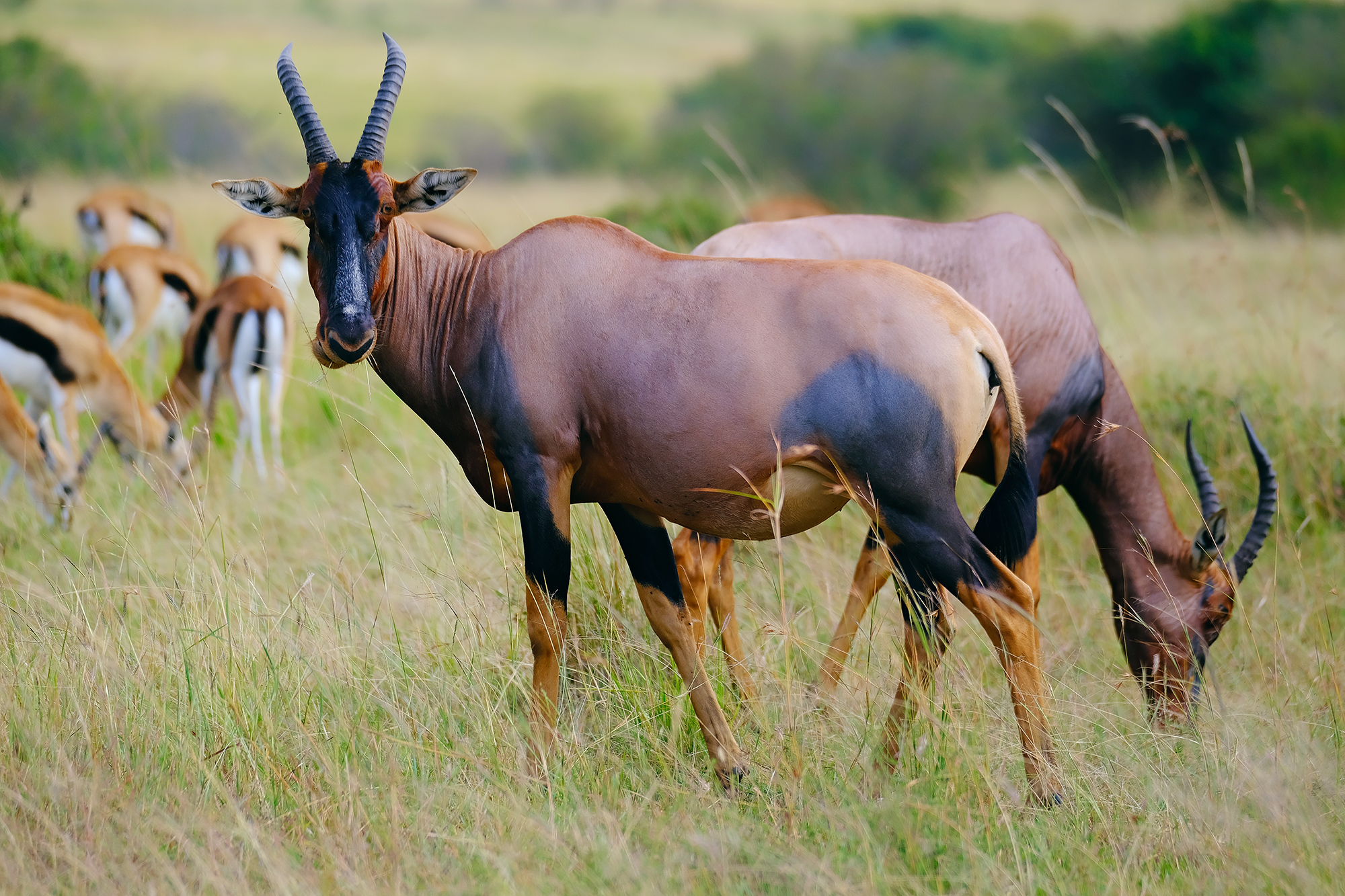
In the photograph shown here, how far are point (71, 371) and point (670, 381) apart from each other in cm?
655

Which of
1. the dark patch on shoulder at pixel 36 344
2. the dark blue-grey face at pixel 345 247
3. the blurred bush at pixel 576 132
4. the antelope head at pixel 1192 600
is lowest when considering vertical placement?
the blurred bush at pixel 576 132


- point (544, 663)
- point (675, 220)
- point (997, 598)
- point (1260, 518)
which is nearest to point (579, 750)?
point (544, 663)

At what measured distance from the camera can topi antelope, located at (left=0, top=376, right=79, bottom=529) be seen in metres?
7.36

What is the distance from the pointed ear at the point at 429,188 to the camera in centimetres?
382

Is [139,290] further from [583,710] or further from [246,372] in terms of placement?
[583,710]

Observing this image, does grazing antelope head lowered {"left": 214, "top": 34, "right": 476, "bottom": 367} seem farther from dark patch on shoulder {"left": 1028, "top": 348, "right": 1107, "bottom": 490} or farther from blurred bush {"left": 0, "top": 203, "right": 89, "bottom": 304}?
blurred bush {"left": 0, "top": 203, "right": 89, "bottom": 304}

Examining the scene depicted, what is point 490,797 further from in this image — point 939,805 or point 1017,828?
point 1017,828

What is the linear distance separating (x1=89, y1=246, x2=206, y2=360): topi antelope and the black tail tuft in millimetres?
8679

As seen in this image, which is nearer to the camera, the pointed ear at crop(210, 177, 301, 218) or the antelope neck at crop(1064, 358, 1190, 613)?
the pointed ear at crop(210, 177, 301, 218)

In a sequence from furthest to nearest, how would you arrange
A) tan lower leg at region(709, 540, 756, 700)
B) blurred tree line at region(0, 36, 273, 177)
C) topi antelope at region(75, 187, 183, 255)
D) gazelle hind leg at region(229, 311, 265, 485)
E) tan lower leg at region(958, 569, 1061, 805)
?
blurred tree line at region(0, 36, 273, 177), topi antelope at region(75, 187, 183, 255), gazelle hind leg at region(229, 311, 265, 485), tan lower leg at region(709, 540, 756, 700), tan lower leg at region(958, 569, 1061, 805)

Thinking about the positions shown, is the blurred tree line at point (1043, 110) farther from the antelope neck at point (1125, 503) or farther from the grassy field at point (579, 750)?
the grassy field at point (579, 750)

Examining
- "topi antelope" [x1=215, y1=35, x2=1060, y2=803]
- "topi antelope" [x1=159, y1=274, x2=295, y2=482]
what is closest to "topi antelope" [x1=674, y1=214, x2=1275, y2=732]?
"topi antelope" [x1=215, y1=35, x2=1060, y2=803]

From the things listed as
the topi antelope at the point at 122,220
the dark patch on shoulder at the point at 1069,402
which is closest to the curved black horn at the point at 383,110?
the dark patch on shoulder at the point at 1069,402

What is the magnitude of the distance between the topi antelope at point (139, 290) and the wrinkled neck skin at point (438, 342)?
7456 millimetres
